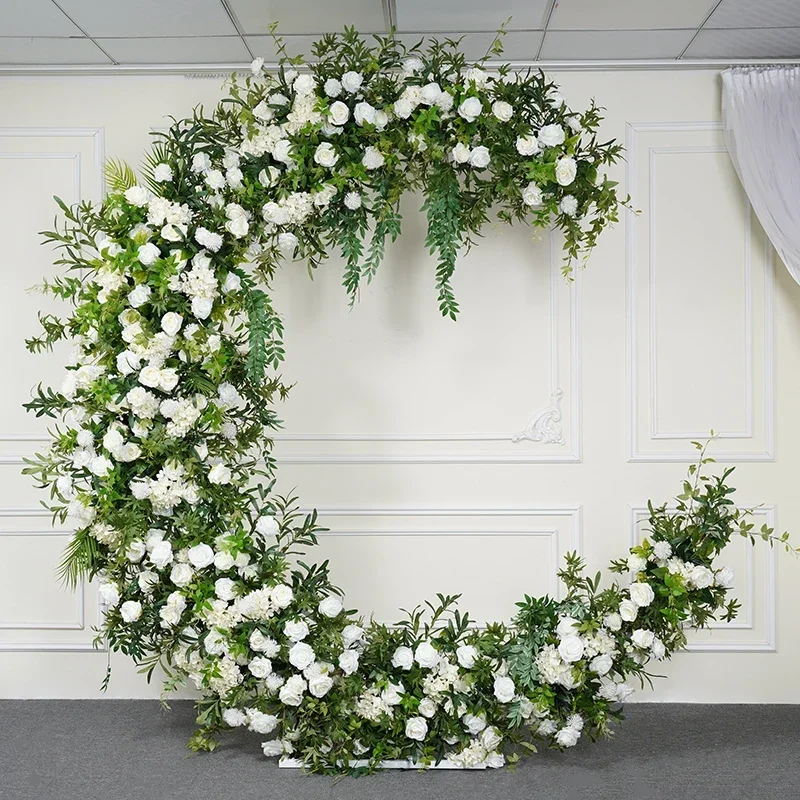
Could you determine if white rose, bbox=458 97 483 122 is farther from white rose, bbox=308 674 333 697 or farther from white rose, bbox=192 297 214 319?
white rose, bbox=308 674 333 697

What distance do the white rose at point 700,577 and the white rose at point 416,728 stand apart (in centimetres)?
105

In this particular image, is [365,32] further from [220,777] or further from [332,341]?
[220,777]

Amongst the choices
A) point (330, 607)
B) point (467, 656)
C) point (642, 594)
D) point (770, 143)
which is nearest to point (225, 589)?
point (330, 607)

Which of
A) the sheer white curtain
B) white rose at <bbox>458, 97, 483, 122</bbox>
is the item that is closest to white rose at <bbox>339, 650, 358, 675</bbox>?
white rose at <bbox>458, 97, 483, 122</bbox>

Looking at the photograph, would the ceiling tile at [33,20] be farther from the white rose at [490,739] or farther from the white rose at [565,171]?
the white rose at [490,739]

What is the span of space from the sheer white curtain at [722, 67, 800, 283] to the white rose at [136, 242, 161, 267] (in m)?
2.36

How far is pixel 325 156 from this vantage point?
8.82ft

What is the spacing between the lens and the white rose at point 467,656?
2699 millimetres

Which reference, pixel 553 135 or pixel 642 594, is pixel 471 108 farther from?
pixel 642 594

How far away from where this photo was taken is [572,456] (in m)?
3.35

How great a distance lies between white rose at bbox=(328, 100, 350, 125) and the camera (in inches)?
105

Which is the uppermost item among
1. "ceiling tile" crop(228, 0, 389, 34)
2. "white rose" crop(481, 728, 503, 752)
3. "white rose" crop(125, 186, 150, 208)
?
"ceiling tile" crop(228, 0, 389, 34)

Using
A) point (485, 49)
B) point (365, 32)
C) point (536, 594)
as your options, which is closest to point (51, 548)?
point (536, 594)

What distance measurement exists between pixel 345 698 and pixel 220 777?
530 millimetres
